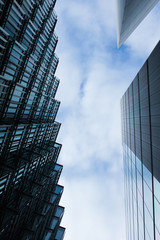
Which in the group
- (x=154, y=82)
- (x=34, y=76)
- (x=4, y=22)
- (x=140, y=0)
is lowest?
(x=154, y=82)

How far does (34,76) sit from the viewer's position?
28.7 metres

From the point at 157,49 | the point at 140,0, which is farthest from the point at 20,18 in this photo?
the point at 157,49

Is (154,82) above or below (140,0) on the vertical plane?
below

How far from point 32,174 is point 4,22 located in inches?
1166

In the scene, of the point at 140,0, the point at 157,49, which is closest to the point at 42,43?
the point at 140,0

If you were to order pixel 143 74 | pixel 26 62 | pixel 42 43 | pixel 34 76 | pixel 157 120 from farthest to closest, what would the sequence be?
pixel 42 43 < pixel 34 76 < pixel 26 62 < pixel 143 74 < pixel 157 120

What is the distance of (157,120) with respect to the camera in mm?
11609

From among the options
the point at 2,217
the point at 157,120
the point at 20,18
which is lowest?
the point at 2,217

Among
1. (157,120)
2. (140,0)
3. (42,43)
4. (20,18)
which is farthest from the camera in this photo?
(42,43)

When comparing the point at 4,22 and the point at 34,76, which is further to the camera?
the point at 34,76

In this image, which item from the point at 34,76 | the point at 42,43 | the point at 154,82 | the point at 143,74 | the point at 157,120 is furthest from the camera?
the point at 42,43

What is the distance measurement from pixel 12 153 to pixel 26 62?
16.2 m

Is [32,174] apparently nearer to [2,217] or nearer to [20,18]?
[2,217]

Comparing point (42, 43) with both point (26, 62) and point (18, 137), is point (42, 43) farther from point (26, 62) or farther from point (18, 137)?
point (18, 137)
